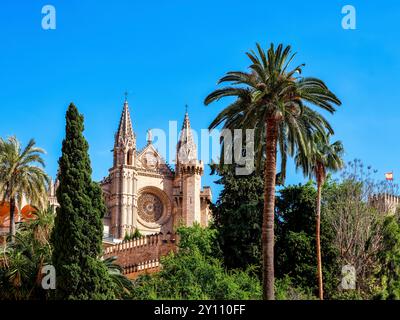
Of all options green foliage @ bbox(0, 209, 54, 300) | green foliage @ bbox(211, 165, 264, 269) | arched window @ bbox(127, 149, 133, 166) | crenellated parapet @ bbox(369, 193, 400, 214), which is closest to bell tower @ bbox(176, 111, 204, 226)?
arched window @ bbox(127, 149, 133, 166)

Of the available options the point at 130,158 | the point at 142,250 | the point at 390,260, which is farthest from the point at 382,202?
the point at 130,158

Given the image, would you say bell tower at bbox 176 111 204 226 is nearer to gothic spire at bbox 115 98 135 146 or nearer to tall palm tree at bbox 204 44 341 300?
gothic spire at bbox 115 98 135 146

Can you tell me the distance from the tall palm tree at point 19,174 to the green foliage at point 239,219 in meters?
9.66

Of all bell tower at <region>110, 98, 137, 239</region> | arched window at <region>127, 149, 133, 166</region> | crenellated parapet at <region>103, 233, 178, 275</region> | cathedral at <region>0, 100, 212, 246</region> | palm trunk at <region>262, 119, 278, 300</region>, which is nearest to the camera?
palm trunk at <region>262, 119, 278, 300</region>

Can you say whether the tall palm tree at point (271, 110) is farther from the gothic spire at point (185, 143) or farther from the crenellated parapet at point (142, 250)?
the gothic spire at point (185, 143)

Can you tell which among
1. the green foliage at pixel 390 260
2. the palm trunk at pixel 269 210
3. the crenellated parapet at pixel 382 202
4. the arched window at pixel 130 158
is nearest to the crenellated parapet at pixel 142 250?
the crenellated parapet at pixel 382 202

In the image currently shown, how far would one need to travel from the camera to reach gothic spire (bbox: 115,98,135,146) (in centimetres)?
8444

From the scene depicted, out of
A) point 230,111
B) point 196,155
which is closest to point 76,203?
point 230,111

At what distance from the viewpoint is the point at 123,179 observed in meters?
82.5

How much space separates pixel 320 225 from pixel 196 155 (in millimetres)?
36290

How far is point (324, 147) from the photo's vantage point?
141ft

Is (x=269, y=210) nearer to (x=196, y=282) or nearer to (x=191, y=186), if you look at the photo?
(x=196, y=282)

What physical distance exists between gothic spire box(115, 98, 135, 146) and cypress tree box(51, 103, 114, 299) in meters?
50.6

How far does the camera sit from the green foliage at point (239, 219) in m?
42.8
